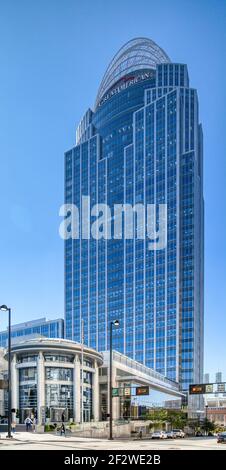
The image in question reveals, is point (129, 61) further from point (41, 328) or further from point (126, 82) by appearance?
point (41, 328)

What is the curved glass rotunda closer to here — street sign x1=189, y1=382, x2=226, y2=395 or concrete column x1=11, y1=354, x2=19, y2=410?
concrete column x1=11, y1=354, x2=19, y2=410

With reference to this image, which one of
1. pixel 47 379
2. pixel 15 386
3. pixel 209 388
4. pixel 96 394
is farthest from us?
pixel 96 394

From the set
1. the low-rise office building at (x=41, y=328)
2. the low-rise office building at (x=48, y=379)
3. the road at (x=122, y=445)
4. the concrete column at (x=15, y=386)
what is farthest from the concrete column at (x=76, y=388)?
the low-rise office building at (x=41, y=328)

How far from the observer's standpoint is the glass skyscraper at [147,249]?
8462cm

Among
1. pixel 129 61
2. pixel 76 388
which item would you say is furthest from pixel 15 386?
pixel 129 61

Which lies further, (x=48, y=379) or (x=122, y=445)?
(x=48, y=379)

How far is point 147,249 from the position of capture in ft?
285

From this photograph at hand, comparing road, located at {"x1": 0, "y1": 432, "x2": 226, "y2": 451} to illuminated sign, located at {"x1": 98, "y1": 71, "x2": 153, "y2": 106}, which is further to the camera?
illuminated sign, located at {"x1": 98, "y1": 71, "x2": 153, "y2": 106}

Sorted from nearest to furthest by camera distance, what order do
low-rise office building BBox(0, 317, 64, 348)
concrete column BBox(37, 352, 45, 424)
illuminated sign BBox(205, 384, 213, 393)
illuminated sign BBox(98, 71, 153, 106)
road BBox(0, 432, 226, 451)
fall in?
road BBox(0, 432, 226, 451)
illuminated sign BBox(205, 384, 213, 393)
concrete column BBox(37, 352, 45, 424)
low-rise office building BBox(0, 317, 64, 348)
illuminated sign BBox(98, 71, 153, 106)

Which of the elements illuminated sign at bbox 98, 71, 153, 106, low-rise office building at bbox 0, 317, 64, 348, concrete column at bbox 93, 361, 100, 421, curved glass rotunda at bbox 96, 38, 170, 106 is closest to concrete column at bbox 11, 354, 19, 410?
concrete column at bbox 93, 361, 100, 421

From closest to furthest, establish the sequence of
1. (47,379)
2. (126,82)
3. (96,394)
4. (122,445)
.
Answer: (122,445) → (47,379) → (96,394) → (126,82)

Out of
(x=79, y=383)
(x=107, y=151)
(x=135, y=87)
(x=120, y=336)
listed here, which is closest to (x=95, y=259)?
(x=120, y=336)

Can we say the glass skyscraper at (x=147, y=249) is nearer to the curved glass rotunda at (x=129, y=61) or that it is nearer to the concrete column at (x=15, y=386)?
the curved glass rotunda at (x=129, y=61)

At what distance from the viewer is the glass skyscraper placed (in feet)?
278
